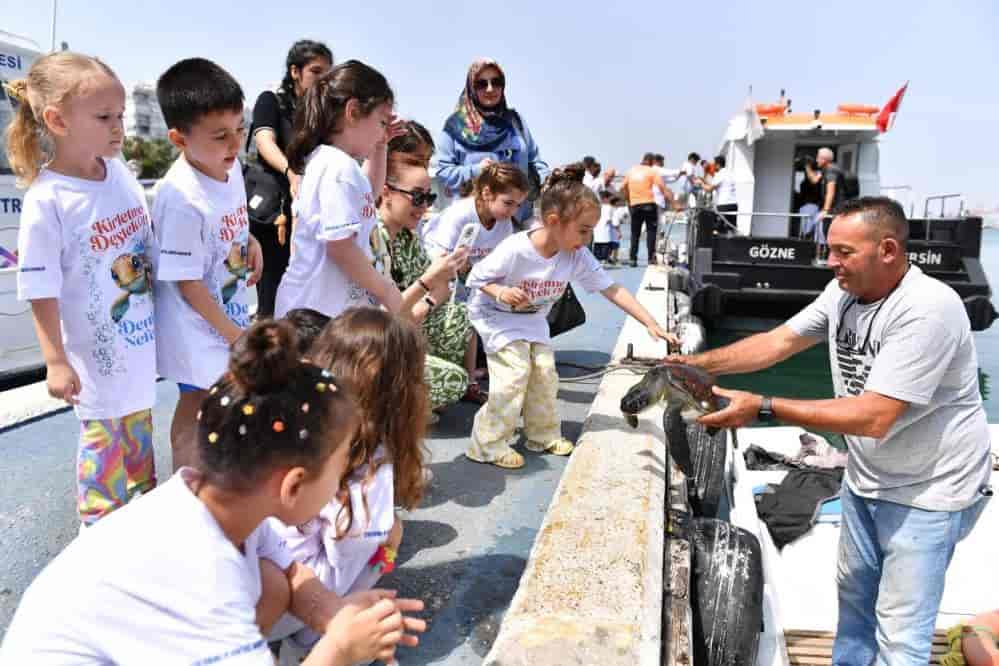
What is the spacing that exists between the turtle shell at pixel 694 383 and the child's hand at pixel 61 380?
2211 mm

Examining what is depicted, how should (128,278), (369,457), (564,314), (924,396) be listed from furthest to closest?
(564,314)
(924,396)
(128,278)
(369,457)

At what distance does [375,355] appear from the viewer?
222 centimetres

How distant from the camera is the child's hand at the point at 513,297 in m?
3.92

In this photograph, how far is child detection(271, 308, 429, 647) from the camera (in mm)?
2100

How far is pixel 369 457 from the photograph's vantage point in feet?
7.23

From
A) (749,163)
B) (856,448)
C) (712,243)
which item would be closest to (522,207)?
(856,448)

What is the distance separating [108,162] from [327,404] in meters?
1.60

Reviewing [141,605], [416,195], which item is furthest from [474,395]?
[141,605]

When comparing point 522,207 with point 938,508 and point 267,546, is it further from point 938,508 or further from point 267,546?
point 267,546

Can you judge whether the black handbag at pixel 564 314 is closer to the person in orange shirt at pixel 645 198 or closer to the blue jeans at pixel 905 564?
the blue jeans at pixel 905 564

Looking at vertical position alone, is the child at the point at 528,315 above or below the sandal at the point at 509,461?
above

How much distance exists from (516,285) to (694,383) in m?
1.27

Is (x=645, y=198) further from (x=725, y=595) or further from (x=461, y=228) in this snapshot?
(x=725, y=595)

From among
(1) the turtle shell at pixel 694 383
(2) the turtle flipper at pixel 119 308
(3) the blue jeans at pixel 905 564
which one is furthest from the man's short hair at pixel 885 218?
(2) the turtle flipper at pixel 119 308
